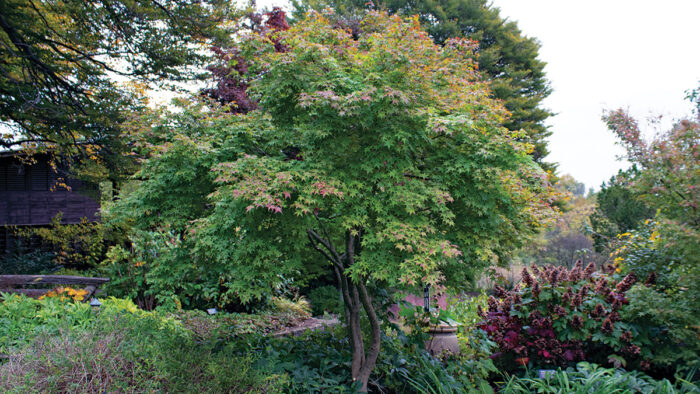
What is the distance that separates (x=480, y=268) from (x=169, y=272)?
120 inches

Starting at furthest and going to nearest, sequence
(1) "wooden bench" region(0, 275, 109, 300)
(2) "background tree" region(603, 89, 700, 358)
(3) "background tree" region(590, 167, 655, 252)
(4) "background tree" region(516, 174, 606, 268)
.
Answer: (4) "background tree" region(516, 174, 606, 268) → (3) "background tree" region(590, 167, 655, 252) → (1) "wooden bench" region(0, 275, 109, 300) → (2) "background tree" region(603, 89, 700, 358)

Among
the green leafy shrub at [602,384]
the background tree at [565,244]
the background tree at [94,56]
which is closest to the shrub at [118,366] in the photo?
the green leafy shrub at [602,384]

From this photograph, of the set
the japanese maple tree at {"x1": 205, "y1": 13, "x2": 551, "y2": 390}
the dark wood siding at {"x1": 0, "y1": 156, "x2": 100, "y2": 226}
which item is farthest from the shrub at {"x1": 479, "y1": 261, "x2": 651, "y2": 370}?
the dark wood siding at {"x1": 0, "y1": 156, "x2": 100, "y2": 226}

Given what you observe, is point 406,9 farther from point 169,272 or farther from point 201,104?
point 169,272

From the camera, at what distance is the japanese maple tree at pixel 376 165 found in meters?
3.20

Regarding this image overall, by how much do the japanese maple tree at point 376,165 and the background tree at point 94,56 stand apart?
19.4 feet

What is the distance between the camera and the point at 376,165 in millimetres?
3340

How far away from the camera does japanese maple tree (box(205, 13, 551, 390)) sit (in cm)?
320

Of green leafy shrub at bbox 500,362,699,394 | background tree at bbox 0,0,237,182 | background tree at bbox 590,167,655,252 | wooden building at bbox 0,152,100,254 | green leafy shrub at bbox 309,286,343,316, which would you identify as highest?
background tree at bbox 0,0,237,182

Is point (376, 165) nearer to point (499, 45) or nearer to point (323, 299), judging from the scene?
point (323, 299)

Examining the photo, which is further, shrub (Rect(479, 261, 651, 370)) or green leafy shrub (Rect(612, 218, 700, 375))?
shrub (Rect(479, 261, 651, 370))

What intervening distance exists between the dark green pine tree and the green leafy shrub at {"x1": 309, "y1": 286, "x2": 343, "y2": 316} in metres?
12.4

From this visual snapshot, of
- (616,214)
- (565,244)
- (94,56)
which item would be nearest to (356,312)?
(94,56)

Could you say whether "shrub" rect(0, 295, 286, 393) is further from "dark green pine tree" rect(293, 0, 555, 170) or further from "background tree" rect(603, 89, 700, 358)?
"dark green pine tree" rect(293, 0, 555, 170)
